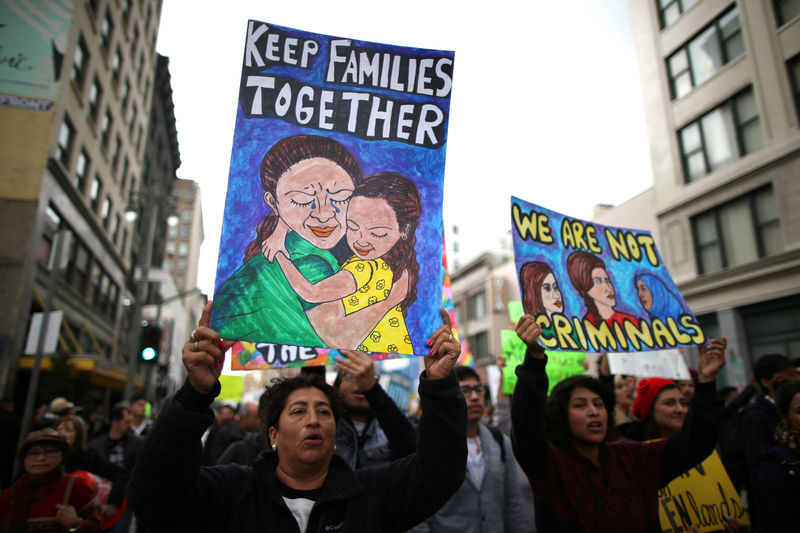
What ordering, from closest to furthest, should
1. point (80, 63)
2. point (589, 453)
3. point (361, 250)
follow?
point (361, 250), point (589, 453), point (80, 63)

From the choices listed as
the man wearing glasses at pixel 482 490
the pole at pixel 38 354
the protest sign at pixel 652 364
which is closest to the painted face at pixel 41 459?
the man wearing glasses at pixel 482 490

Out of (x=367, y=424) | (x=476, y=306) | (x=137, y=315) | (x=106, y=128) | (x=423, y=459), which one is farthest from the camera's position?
Answer: (x=476, y=306)

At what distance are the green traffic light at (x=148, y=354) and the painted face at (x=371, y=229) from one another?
9.80 meters

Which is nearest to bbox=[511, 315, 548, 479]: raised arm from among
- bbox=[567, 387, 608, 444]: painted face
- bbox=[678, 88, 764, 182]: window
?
bbox=[567, 387, 608, 444]: painted face

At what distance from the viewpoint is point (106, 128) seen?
75.4 ft

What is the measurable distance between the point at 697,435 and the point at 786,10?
1623cm

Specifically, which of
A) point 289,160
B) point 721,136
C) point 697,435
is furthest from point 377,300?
point 721,136

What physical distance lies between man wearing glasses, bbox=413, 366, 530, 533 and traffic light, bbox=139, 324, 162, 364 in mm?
8807

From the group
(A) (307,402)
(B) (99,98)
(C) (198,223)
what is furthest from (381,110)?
(C) (198,223)

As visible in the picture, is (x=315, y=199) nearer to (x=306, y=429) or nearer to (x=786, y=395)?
(x=306, y=429)

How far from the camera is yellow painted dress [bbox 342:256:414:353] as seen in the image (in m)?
2.56

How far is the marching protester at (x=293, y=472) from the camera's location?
194 cm

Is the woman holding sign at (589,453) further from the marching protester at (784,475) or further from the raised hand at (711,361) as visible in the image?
the marching protester at (784,475)

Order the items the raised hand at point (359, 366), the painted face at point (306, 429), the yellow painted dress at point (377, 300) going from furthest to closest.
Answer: the raised hand at point (359, 366) → the yellow painted dress at point (377, 300) → the painted face at point (306, 429)
